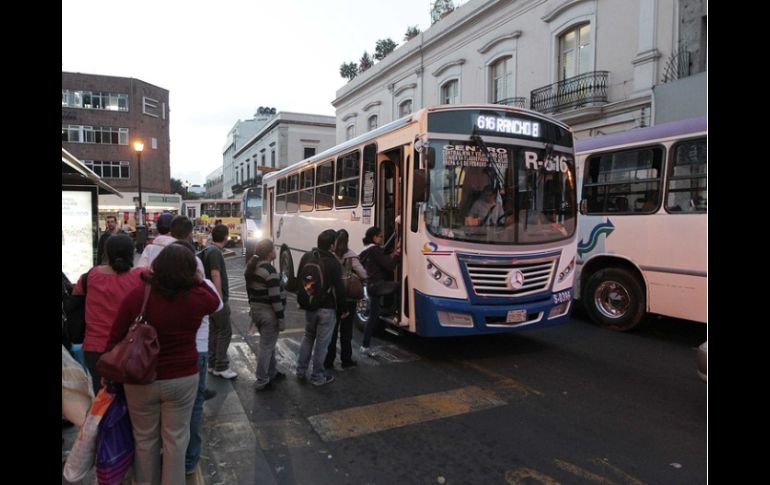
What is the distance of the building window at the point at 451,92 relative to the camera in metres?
21.2

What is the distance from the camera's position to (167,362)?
115 inches

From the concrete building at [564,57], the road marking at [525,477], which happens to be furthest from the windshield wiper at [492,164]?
the concrete building at [564,57]

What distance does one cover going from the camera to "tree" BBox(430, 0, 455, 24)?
75.1 feet

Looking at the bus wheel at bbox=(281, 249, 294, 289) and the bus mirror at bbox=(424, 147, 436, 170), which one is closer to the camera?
the bus mirror at bbox=(424, 147, 436, 170)

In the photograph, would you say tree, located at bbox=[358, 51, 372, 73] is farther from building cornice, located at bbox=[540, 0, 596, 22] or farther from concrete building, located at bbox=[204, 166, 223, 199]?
concrete building, located at bbox=[204, 166, 223, 199]

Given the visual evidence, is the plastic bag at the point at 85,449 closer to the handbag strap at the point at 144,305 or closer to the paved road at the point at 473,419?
the handbag strap at the point at 144,305

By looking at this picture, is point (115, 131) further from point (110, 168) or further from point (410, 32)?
point (410, 32)

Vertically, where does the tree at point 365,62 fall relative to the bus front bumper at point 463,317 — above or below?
above

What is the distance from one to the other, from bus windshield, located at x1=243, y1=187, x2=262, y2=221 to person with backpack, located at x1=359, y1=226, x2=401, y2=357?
65.5ft

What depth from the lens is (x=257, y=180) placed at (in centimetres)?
4922

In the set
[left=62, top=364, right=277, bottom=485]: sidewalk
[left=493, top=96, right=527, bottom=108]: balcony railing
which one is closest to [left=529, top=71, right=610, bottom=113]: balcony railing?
[left=493, top=96, right=527, bottom=108]: balcony railing

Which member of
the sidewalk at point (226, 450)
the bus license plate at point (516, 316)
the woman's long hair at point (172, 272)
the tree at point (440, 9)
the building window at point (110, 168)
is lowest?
the sidewalk at point (226, 450)

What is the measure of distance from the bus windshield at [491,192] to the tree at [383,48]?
25.5 m
